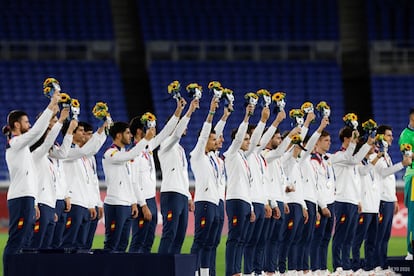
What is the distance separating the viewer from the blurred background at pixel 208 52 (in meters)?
32.3

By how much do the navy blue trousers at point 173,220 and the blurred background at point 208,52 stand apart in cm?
1590

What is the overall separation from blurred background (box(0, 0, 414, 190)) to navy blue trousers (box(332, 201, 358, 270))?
13588 mm

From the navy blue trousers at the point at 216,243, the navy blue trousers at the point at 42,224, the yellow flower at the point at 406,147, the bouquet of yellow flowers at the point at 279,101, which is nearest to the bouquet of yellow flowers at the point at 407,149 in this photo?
the yellow flower at the point at 406,147

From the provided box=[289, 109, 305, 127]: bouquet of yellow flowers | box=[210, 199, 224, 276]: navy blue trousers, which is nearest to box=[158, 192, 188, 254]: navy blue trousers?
box=[210, 199, 224, 276]: navy blue trousers

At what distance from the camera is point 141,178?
15867 millimetres

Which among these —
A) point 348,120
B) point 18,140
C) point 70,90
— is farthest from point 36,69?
point 18,140

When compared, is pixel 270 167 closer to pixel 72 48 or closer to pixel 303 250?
pixel 303 250

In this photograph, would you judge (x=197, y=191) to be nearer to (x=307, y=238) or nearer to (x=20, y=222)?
(x=307, y=238)

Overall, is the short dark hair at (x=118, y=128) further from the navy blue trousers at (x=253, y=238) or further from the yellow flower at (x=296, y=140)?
the yellow flower at (x=296, y=140)

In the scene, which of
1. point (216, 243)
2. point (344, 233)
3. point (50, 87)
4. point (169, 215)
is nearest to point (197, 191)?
point (169, 215)

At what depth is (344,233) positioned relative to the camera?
57.6 feet

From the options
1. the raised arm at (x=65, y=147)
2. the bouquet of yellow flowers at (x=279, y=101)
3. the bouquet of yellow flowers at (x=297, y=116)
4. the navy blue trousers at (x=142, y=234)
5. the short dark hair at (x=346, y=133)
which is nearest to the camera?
the raised arm at (x=65, y=147)

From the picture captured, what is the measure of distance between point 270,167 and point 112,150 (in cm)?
251

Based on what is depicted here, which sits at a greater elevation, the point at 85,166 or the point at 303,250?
the point at 85,166
